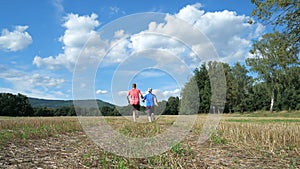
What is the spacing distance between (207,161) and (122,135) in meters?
4.14

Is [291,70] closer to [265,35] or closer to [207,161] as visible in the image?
[265,35]

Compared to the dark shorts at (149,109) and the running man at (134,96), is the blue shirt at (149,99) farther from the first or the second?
the running man at (134,96)

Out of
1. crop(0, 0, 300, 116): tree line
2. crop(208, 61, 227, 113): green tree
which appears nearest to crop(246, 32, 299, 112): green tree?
crop(0, 0, 300, 116): tree line

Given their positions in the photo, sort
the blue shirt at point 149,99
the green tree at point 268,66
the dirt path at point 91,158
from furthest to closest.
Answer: the green tree at point 268,66 < the blue shirt at point 149,99 < the dirt path at point 91,158

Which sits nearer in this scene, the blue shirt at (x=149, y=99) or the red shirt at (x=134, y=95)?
the red shirt at (x=134, y=95)

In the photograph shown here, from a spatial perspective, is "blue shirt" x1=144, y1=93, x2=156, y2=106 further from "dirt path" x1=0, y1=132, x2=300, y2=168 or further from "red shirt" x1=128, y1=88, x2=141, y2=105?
"dirt path" x1=0, y1=132, x2=300, y2=168

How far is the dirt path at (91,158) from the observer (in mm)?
5496

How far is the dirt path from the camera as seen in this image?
5.50 meters

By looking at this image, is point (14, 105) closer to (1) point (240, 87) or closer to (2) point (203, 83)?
(2) point (203, 83)

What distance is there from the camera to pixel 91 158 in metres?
5.97

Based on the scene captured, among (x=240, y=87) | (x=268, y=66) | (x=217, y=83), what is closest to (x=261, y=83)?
(x=268, y=66)

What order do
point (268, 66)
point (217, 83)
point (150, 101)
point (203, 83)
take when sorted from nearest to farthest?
1. point (217, 83)
2. point (150, 101)
3. point (203, 83)
4. point (268, 66)

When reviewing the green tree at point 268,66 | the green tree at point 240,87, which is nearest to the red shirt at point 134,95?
the green tree at point 268,66

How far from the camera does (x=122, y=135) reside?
373 inches
